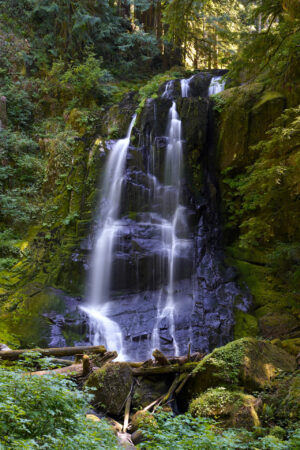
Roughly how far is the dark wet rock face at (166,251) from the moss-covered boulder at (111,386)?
8.79 feet

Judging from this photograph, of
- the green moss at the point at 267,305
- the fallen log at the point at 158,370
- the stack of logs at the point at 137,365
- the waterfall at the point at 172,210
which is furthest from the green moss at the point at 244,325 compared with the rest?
the fallen log at the point at 158,370

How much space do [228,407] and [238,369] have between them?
77cm

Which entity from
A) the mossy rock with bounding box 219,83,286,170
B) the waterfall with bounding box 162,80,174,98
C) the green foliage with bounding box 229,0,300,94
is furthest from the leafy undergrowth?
the waterfall with bounding box 162,80,174,98

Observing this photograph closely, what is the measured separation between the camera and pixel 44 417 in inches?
119

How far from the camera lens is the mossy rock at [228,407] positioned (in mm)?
4348

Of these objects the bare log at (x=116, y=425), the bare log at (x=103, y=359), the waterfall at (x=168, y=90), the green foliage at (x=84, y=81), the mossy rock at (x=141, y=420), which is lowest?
the bare log at (x=116, y=425)

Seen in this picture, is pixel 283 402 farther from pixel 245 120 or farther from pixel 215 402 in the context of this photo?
pixel 245 120

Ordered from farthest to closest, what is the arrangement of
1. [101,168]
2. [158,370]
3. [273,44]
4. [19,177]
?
[19,177] < [101,168] < [273,44] < [158,370]

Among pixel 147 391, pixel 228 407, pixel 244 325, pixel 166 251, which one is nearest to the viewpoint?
pixel 228 407

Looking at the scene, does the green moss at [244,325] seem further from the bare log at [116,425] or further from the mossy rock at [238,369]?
the bare log at [116,425]

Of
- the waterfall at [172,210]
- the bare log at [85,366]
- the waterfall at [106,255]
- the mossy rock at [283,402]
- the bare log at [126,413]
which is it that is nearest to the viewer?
the mossy rock at [283,402]

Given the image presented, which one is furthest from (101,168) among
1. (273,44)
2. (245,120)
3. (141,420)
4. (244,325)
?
(141,420)

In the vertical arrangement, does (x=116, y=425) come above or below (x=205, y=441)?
below

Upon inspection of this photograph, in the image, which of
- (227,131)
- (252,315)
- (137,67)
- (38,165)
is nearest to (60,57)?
(137,67)
